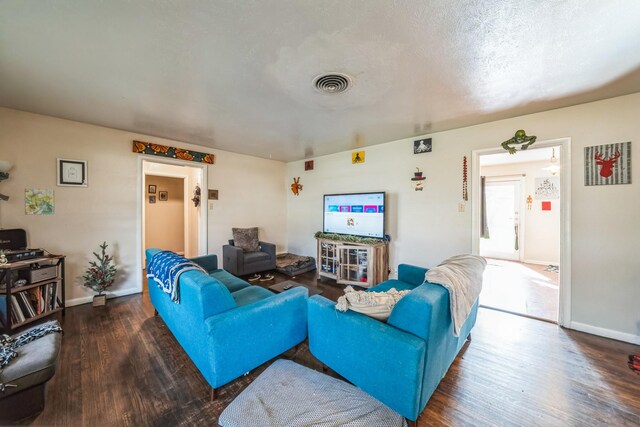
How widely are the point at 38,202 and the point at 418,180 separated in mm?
5050

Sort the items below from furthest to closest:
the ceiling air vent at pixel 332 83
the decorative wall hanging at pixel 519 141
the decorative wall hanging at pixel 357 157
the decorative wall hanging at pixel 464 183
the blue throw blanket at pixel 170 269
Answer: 1. the decorative wall hanging at pixel 357 157
2. the decorative wall hanging at pixel 464 183
3. the decorative wall hanging at pixel 519 141
4. the ceiling air vent at pixel 332 83
5. the blue throw blanket at pixel 170 269

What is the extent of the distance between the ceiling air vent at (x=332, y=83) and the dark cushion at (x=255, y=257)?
10.0 ft

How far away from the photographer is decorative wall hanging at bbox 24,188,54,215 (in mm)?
2754

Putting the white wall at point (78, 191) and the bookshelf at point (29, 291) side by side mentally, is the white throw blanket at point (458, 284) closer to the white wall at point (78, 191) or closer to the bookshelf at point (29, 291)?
the bookshelf at point (29, 291)

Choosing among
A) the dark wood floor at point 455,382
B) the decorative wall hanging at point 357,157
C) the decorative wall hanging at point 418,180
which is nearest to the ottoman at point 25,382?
the dark wood floor at point 455,382

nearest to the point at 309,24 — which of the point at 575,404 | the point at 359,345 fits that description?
the point at 359,345

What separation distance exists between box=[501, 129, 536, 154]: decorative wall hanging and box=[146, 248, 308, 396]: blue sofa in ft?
9.63

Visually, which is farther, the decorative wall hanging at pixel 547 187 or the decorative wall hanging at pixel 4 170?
the decorative wall hanging at pixel 547 187

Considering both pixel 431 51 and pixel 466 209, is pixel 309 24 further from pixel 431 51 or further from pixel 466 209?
pixel 466 209

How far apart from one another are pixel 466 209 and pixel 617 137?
1.48 metres

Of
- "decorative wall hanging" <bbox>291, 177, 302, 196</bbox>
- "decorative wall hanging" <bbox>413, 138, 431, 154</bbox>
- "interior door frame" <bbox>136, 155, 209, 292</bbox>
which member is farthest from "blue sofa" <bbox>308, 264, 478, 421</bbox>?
"decorative wall hanging" <bbox>291, 177, 302, 196</bbox>

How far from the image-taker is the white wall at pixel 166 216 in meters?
5.55

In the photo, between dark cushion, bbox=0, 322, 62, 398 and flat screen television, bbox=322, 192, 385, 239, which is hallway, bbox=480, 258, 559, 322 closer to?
flat screen television, bbox=322, 192, 385, 239

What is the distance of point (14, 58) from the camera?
1735 mm
